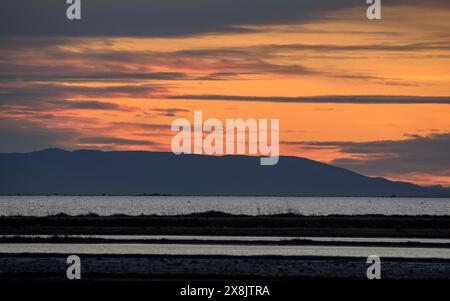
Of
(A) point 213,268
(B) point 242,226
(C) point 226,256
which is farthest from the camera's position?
(B) point 242,226

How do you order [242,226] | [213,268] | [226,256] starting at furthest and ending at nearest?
1. [242,226]
2. [226,256]
3. [213,268]

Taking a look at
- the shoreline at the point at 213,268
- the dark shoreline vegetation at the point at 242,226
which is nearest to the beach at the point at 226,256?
the shoreline at the point at 213,268

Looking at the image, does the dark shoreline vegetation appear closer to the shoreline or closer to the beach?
the beach

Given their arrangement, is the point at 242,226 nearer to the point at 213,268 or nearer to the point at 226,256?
the point at 226,256

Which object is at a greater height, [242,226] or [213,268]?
[242,226]

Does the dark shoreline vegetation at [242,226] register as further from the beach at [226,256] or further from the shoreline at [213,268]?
the shoreline at [213,268]

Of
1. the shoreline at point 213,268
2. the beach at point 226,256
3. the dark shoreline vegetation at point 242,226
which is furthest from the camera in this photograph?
the dark shoreline vegetation at point 242,226

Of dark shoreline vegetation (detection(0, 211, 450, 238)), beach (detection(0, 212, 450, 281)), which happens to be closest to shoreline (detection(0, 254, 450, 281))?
beach (detection(0, 212, 450, 281))

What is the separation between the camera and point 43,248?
153 ft

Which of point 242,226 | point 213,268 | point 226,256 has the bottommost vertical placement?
point 213,268

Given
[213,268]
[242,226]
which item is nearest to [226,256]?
[213,268]

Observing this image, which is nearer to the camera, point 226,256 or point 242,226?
point 226,256

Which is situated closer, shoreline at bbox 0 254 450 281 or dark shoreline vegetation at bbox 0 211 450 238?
shoreline at bbox 0 254 450 281
